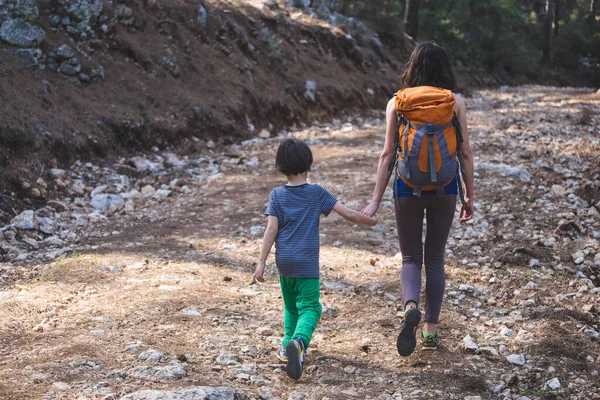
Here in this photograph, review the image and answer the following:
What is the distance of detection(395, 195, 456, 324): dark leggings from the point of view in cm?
365

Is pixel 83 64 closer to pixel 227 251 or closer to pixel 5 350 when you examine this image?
pixel 227 251

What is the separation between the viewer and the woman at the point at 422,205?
11.8ft

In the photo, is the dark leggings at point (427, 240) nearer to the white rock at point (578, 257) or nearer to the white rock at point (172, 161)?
the white rock at point (578, 257)

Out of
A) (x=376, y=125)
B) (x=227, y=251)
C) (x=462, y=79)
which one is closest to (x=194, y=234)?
(x=227, y=251)

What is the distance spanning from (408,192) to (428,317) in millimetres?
857

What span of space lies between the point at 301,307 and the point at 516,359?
140cm

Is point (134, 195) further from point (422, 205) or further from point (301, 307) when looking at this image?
point (422, 205)

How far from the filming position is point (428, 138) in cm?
346

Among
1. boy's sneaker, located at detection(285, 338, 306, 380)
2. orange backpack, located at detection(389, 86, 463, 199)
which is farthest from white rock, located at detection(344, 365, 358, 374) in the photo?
orange backpack, located at detection(389, 86, 463, 199)

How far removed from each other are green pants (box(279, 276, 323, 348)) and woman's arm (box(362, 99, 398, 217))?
Result: 22.1 inches

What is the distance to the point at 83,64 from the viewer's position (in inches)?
408

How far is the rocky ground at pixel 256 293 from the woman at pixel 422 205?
1.27 feet

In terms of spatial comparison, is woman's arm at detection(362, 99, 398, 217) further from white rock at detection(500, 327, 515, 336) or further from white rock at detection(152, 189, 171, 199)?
white rock at detection(152, 189, 171, 199)

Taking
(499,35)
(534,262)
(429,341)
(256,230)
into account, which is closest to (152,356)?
(429,341)
